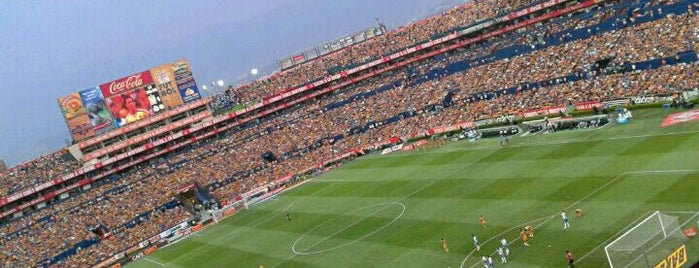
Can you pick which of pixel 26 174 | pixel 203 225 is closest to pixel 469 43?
pixel 203 225

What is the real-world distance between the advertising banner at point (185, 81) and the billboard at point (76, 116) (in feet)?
46.7

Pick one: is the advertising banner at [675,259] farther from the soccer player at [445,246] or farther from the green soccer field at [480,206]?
the soccer player at [445,246]

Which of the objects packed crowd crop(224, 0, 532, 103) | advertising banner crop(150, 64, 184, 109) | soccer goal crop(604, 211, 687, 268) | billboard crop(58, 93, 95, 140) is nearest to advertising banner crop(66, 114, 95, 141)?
billboard crop(58, 93, 95, 140)

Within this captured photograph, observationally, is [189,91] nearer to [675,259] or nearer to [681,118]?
[681,118]

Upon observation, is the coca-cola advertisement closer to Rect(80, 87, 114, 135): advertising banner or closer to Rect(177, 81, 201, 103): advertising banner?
Rect(80, 87, 114, 135): advertising banner

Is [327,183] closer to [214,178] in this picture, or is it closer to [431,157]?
[431,157]

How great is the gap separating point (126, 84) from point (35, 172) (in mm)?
17627

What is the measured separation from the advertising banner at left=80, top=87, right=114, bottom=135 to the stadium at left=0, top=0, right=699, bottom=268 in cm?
21

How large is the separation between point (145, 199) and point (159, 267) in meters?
22.9

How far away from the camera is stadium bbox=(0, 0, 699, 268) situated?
37969 millimetres

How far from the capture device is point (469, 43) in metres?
99.9

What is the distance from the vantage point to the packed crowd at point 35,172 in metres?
87.2

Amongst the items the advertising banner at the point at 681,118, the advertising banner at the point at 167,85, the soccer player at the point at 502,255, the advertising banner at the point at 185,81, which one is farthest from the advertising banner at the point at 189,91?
the soccer player at the point at 502,255

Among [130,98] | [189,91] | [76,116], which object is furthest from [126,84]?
[189,91]
